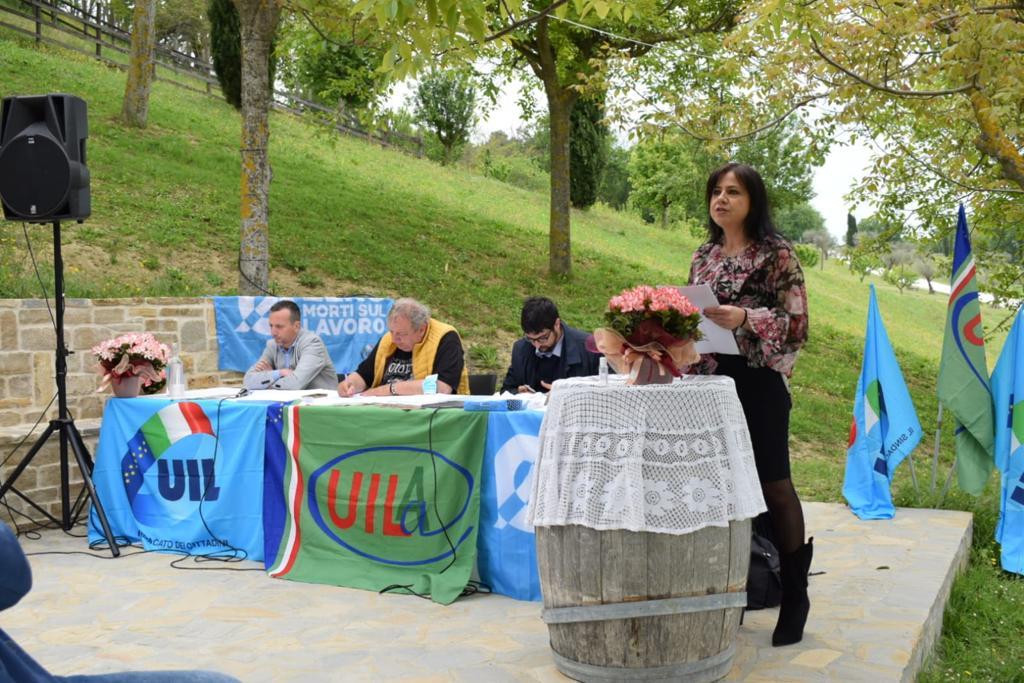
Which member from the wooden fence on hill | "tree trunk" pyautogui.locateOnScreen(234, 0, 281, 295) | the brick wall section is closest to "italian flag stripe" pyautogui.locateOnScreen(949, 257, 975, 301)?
the brick wall section

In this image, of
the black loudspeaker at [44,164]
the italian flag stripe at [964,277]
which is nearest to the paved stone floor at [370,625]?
the italian flag stripe at [964,277]

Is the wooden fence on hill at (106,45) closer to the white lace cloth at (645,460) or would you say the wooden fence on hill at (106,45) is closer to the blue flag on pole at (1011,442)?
the blue flag on pole at (1011,442)

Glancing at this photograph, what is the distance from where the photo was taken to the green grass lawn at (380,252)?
7980mm

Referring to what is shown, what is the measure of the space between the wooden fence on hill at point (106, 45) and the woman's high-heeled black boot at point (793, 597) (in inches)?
756

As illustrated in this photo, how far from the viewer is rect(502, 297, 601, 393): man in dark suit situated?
5918 mm

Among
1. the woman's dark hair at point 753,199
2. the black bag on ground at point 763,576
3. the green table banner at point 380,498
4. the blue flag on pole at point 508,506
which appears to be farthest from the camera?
the green table banner at point 380,498

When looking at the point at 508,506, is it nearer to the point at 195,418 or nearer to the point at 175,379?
the point at 195,418

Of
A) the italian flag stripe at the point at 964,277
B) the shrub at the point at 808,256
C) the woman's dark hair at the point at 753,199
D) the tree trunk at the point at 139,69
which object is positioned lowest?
the italian flag stripe at the point at 964,277

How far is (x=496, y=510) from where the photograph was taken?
194 inches

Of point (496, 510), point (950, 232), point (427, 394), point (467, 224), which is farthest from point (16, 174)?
point (467, 224)

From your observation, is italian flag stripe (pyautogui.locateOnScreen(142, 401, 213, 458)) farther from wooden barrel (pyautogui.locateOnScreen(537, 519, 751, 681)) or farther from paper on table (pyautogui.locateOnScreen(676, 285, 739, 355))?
paper on table (pyautogui.locateOnScreen(676, 285, 739, 355))

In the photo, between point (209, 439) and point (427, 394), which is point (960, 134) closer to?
point (427, 394)

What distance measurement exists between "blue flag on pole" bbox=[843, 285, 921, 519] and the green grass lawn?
616 mm

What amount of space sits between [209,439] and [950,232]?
10.6m
